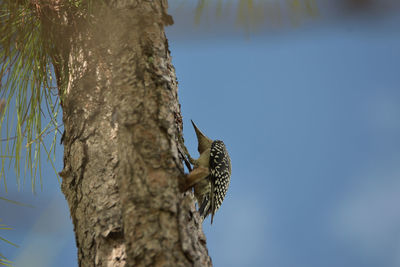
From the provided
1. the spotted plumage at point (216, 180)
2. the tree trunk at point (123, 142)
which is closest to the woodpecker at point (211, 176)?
the spotted plumage at point (216, 180)

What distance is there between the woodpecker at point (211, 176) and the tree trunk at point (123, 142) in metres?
1.40

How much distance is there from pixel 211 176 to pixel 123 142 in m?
2.45

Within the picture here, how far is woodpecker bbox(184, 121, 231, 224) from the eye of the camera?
398cm

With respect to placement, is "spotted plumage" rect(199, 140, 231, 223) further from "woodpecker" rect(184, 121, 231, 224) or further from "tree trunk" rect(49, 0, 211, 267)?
"tree trunk" rect(49, 0, 211, 267)

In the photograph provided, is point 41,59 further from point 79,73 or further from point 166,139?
point 166,139

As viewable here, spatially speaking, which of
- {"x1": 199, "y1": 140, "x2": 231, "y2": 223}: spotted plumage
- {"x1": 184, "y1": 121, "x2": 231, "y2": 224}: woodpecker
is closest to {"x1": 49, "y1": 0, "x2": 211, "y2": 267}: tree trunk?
{"x1": 184, "y1": 121, "x2": 231, "y2": 224}: woodpecker

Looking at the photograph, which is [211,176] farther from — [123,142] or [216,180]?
[123,142]

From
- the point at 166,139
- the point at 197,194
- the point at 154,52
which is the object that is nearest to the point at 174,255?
the point at 166,139

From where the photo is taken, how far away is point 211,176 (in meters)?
4.21

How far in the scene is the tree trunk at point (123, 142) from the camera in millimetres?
1680

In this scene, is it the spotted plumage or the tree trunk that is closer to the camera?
the tree trunk

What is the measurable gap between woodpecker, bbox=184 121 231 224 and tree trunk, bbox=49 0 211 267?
1398mm

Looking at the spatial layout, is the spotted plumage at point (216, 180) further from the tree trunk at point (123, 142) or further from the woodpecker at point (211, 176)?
the tree trunk at point (123, 142)

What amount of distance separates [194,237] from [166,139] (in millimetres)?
407
